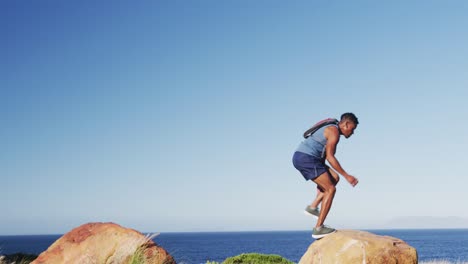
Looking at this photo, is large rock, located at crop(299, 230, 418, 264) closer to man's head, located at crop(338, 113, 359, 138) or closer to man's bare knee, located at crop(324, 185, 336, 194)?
man's bare knee, located at crop(324, 185, 336, 194)

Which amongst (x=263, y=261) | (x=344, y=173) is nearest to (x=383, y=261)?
(x=344, y=173)

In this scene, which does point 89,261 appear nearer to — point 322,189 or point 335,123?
point 322,189

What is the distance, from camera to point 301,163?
9.96m

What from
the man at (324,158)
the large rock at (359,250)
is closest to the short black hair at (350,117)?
the man at (324,158)

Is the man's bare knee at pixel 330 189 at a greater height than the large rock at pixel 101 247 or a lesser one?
greater

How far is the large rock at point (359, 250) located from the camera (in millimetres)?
9312

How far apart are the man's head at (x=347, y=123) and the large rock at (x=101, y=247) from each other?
14.9 feet

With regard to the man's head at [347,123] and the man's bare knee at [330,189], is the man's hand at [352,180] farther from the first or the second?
the man's head at [347,123]

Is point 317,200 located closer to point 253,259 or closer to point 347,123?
point 347,123

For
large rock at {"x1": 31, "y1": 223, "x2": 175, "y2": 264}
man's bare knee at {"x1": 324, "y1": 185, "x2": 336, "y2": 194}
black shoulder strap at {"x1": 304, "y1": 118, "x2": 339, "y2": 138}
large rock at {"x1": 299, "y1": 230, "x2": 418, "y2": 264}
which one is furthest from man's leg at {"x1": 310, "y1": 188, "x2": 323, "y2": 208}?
large rock at {"x1": 31, "y1": 223, "x2": 175, "y2": 264}

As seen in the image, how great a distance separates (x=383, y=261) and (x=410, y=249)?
752 millimetres

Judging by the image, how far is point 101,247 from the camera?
37.0 feet

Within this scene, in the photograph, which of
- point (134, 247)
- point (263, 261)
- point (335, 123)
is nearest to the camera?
point (335, 123)

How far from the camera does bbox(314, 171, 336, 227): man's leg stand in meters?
9.87
